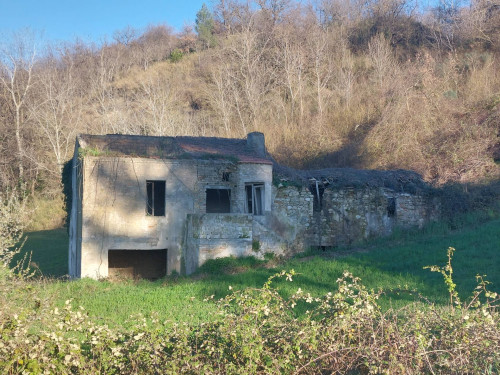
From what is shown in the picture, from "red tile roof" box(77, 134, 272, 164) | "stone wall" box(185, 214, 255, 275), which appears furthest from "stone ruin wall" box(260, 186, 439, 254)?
"stone wall" box(185, 214, 255, 275)

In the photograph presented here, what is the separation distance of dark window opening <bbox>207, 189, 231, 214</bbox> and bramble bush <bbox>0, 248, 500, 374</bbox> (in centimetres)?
1482

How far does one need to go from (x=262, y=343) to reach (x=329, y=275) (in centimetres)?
945

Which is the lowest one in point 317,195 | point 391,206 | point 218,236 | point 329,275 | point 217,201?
point 329,275

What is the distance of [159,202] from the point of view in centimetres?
2069

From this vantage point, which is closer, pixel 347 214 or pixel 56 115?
pixel 347 214

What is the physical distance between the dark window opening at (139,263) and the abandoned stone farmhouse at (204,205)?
0.04m

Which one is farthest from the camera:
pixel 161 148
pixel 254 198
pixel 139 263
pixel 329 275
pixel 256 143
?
pixel 256 143

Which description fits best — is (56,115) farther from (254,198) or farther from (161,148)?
(254,198)

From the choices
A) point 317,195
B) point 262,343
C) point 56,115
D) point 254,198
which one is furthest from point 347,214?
point 56,115

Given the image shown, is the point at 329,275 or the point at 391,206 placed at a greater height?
the point at 391,206

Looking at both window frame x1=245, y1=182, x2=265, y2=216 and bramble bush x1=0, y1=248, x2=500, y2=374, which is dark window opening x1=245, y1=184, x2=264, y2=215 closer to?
window frame x1=245, y1=182, x2=265, y2=216

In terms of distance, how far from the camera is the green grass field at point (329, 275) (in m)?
12.3

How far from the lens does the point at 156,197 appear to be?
20.5 metres

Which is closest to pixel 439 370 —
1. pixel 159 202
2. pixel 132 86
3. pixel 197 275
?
pixel 197 275
